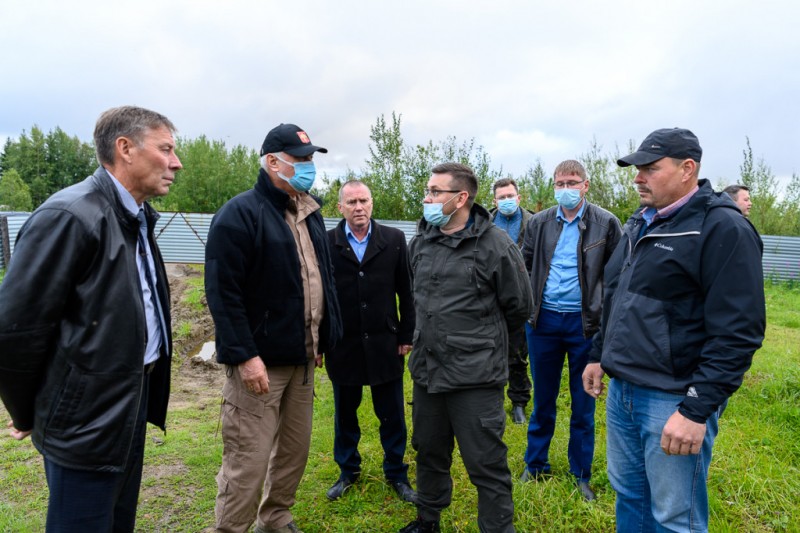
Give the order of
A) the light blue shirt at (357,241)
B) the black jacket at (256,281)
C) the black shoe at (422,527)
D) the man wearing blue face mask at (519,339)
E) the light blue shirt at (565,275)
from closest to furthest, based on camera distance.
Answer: the black jacket at (256,281)
the black shoe at (422,527)
the light blue shirt at (565,275)
the light blue shirt at (357,241)
the man wearing blue face mask at (519,339)

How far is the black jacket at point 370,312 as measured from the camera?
145 inches

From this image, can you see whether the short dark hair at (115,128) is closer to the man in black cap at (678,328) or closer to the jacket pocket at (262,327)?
the jacket pocket at (262,327)

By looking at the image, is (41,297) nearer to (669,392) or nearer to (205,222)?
(669,392)

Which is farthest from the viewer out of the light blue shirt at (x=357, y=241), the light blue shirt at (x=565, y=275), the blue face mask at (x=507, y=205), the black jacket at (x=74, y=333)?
the blue face mask at (x=507, y=205)

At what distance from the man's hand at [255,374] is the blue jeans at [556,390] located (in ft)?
6.54

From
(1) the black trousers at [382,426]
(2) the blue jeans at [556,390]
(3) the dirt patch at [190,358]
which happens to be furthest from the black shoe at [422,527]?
(3) the dirt patch at [190,358]

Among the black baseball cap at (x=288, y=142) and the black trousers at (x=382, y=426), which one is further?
the black trousers at (x=382, y=426)

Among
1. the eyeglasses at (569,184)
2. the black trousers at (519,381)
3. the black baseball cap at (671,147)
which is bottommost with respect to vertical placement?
the black trousers at (519,381)

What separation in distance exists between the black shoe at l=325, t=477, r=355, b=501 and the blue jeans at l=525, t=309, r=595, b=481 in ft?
4.36

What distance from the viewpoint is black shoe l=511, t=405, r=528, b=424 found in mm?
4961

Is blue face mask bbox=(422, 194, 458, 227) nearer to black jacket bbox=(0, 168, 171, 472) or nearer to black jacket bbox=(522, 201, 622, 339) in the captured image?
black jacket bbox=(522, 201, 622, 339)

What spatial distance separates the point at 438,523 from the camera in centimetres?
316

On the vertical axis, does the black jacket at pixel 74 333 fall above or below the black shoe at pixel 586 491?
above

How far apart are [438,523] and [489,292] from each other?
147cm
